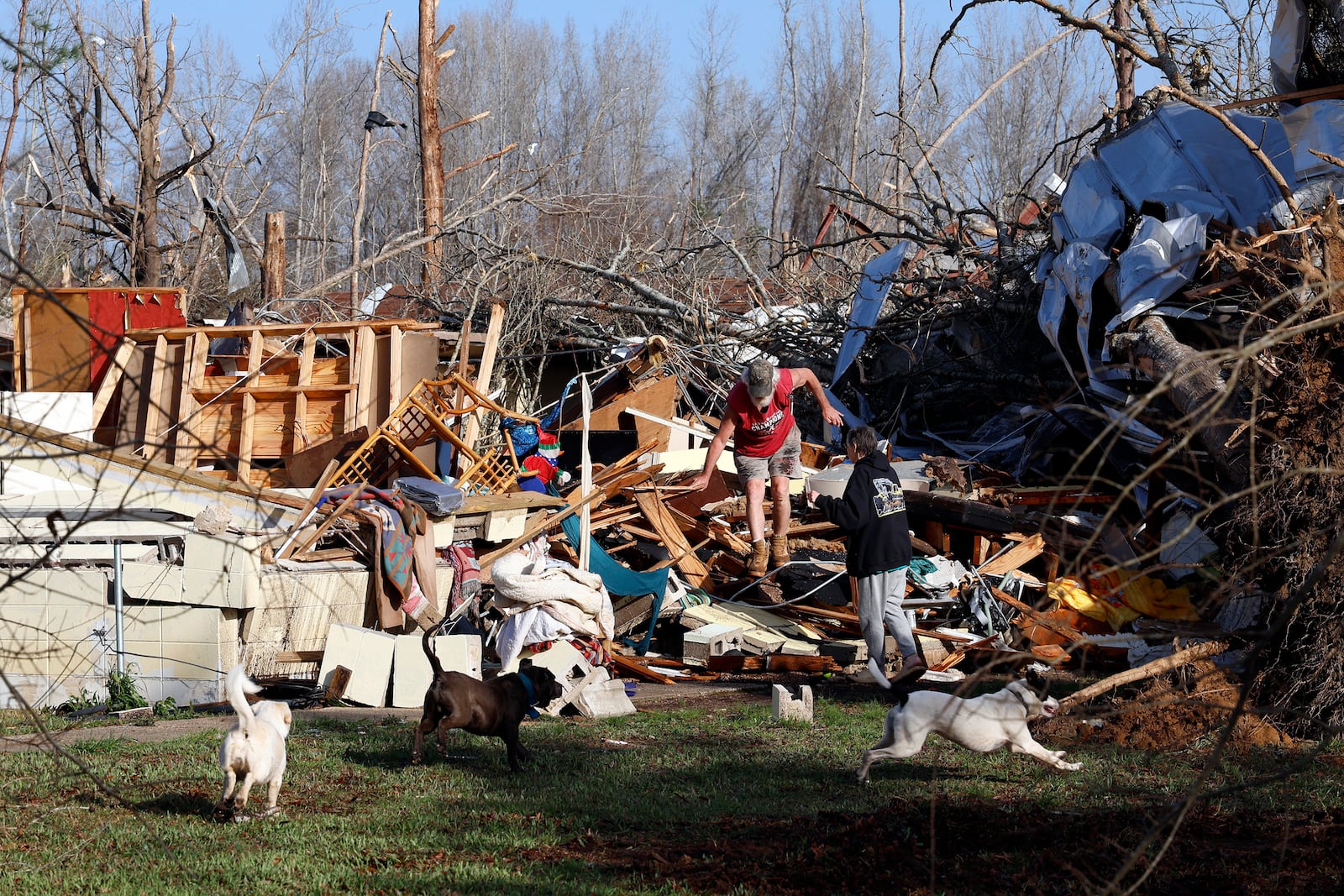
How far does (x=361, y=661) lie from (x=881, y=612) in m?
3.63

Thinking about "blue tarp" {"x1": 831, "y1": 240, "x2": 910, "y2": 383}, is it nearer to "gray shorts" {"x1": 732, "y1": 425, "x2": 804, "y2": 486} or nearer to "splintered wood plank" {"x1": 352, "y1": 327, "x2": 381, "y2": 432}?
"gray shorts" {"x1": 732, "y1": 425, "x2": 804, "y2": 486}

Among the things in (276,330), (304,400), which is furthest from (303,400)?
(276,330)

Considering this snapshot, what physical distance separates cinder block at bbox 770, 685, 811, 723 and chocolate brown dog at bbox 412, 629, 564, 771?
201cm

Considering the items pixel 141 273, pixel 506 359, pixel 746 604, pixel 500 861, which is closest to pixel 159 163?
pixel 141 273

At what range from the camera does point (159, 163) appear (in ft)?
65.0

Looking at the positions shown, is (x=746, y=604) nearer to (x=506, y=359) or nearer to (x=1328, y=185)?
(x=1328, y=185)

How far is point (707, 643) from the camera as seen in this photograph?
10.3 metres

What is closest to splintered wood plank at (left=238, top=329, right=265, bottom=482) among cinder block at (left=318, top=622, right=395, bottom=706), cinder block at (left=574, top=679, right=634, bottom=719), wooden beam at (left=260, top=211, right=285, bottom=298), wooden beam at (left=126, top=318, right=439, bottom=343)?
→ wooden beam at (left=126, top=318, right=439, bottom=343)

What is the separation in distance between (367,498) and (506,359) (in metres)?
6.77

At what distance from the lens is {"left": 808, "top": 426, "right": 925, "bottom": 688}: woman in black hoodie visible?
8.33m

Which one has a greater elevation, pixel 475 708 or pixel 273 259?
pixel 273 259

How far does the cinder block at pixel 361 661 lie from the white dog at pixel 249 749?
3.51 meters

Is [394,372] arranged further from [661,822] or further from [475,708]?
[661,822]

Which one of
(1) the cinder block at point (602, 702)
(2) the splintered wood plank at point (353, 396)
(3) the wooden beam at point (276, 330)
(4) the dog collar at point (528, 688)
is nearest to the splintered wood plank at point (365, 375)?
(2) the splintered wood plank at point (353, 396)
